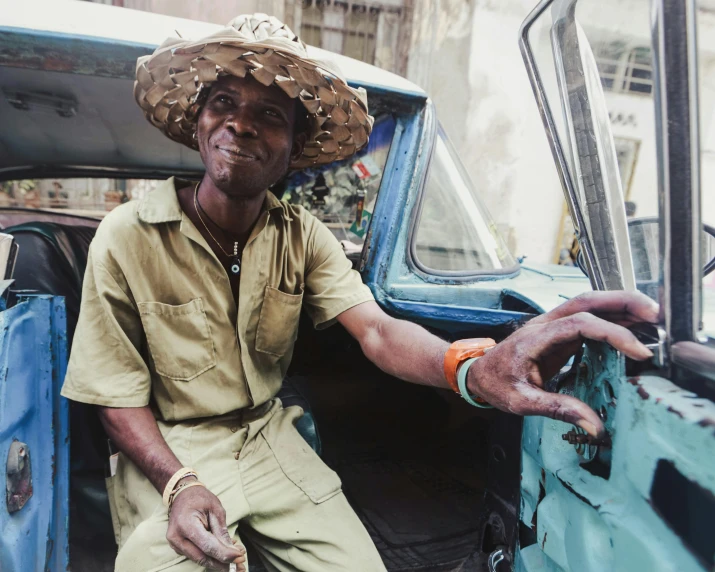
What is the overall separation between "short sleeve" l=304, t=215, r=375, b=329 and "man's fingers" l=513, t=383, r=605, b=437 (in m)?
0.78

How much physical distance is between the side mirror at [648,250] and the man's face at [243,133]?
0.95 metres

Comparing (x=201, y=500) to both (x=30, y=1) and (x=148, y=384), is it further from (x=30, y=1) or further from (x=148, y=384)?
(x=30, y=1)

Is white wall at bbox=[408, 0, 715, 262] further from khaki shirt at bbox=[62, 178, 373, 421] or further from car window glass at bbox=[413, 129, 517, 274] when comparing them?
khaki shirt at bbox=[62, 178, 373, 421]

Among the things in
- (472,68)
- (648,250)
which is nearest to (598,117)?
(648,250)

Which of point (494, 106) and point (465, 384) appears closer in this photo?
point (465, 384)

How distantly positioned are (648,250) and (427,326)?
0.95m

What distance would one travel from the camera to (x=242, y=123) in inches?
53.0

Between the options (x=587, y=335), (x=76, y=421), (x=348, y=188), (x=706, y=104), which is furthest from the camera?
(x=348, y=188)

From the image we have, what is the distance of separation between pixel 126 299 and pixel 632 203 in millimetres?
1266

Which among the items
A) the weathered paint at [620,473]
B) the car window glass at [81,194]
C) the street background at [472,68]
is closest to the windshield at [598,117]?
the weathered paint at [620,473]

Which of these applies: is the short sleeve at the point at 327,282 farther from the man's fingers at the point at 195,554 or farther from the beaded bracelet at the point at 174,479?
the man's fingers at the point at 195,554

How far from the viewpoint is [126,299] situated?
1.32 meters

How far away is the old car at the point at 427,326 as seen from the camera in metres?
0.75

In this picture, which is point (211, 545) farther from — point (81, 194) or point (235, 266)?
point (81, 194)
